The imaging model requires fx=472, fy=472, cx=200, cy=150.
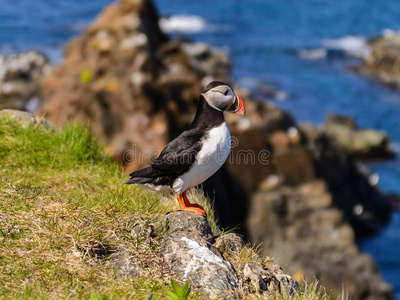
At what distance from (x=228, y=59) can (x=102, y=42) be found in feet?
82.8

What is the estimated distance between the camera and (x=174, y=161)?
19.4ft

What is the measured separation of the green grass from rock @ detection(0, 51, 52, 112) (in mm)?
22341

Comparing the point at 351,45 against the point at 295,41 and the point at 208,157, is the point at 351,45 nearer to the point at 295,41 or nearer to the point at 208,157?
the point at 295,41

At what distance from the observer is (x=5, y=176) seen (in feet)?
21.2

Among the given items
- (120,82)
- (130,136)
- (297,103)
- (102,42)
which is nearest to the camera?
(130,136)

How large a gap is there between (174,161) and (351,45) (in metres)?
43.3

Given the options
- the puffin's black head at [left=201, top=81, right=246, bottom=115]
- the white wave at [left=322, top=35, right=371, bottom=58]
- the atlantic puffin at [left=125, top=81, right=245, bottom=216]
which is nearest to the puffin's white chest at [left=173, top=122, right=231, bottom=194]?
the atlantic puffin at [left=125, top=81, right=245, bottom=216]

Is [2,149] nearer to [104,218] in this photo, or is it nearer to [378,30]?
[104,218]

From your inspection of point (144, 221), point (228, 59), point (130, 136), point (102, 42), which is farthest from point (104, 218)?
point (228, 59)

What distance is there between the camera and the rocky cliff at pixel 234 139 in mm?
14148

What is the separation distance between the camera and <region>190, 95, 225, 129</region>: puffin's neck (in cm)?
609

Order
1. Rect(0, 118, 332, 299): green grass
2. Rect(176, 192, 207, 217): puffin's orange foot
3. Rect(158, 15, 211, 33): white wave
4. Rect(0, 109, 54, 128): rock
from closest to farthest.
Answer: Rect(0, 118, 332, 299): green grass → Rect(176, 192, 207, 217): puffin's orange foot → Rect(0, 109, 54, 128): rock → Rect(158, 15, 211, 33): white wave

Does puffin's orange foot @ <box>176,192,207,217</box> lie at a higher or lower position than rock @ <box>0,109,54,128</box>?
lower

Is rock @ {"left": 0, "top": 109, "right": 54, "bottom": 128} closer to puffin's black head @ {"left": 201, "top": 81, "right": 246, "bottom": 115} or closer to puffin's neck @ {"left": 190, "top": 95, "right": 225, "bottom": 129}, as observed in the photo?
puffin's neck @ {"left": 190, "top": 95, "right": 225, "bottom": 129}
